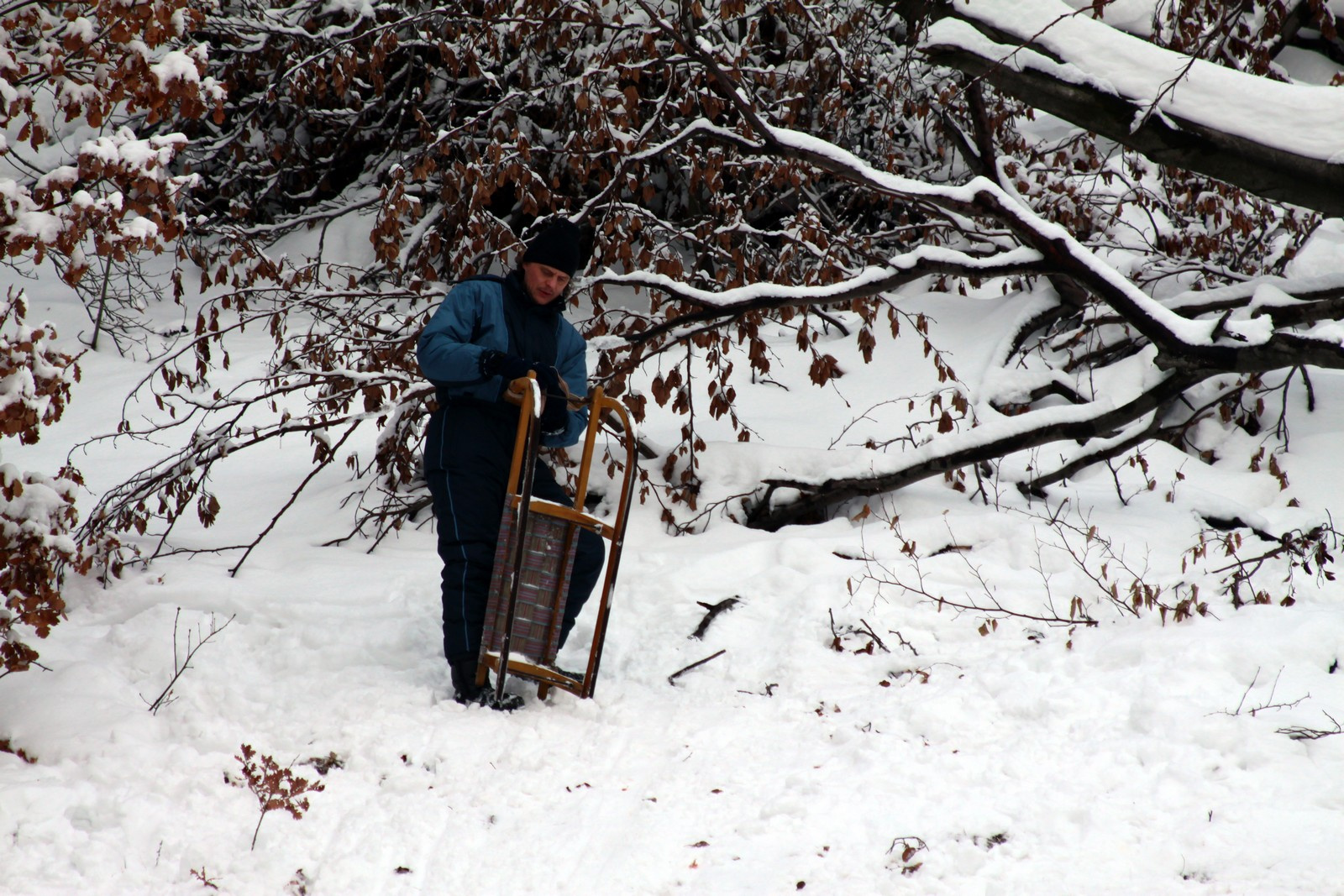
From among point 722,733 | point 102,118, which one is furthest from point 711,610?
point 102,118

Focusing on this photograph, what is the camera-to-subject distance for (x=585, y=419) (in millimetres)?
4215

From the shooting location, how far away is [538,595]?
3.71 meters

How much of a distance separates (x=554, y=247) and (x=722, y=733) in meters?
1.93

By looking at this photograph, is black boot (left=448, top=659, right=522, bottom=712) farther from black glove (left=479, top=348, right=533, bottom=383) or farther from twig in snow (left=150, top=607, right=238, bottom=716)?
black glove (left=479, top=348, right=533, bottom=383)

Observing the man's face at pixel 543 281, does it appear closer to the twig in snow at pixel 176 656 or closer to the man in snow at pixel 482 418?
the man in snow at pixel 482 418

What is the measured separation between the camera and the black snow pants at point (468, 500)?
3754 mm

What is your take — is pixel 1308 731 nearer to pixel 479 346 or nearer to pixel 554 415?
pixel 554 415

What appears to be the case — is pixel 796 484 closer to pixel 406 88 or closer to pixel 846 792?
pixel 846 792

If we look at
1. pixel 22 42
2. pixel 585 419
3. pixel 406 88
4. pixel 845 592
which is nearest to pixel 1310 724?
pixel 845 592

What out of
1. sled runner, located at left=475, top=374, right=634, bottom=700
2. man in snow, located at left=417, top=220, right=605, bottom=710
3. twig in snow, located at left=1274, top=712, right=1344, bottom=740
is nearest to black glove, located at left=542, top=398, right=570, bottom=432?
man in snow, located at left=417, top=220, right=605, bottom=710

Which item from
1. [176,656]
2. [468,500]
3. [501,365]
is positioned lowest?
[176,656]

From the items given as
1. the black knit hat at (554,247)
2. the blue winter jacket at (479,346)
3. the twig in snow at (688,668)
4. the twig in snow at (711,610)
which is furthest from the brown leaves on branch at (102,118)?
the twig in snow at (711,610)

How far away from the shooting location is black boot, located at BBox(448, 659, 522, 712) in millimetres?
3693

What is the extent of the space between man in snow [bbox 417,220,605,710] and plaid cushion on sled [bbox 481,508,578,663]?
16cm
